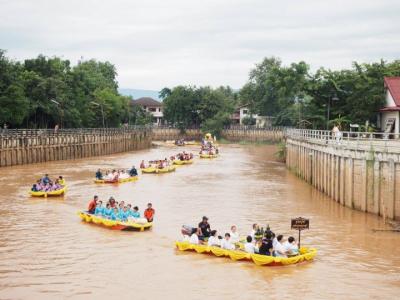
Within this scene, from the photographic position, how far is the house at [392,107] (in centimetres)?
5180

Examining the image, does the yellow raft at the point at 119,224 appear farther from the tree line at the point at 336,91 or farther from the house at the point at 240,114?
the house at the point at 240,114

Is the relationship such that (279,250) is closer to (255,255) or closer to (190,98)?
(255,255)

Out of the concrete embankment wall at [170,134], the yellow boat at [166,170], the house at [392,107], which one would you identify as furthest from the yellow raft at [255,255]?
the concrete embankment wall at [170,134]

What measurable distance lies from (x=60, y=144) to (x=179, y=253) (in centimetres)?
5344

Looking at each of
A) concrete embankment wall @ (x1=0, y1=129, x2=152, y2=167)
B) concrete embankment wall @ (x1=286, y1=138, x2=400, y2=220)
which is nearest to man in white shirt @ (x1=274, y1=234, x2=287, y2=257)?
concrete embankment wall @ (x1=286, y1=138, x2=400, y2=220)

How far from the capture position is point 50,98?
282 feet

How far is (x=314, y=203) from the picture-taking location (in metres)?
41.9

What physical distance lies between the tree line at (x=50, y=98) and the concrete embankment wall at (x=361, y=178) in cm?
3920

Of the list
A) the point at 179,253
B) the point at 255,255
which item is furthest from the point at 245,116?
the point at 255,255

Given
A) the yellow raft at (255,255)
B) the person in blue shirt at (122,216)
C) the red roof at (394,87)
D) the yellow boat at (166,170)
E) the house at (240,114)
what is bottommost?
the yellow raft at (255,255)

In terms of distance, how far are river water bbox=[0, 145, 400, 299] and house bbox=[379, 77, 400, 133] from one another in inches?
427

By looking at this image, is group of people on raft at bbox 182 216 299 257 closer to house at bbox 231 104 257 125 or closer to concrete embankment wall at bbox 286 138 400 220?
concrete embankment wall at bbox 286 138 400 220

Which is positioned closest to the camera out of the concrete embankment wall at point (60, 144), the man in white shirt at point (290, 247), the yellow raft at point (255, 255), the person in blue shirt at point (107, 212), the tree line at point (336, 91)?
the yellow raft at point (255, 255)

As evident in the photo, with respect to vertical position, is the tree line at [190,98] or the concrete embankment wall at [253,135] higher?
the tree line at [190,98]
